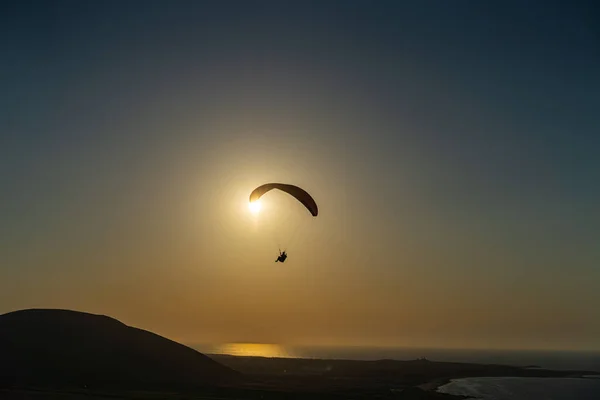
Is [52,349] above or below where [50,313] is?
below

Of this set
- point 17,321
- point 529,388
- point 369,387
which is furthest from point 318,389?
point 529,388

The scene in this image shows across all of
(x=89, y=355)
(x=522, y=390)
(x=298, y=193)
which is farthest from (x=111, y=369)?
(x=522, y=390)

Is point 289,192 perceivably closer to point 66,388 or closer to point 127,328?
point 66,388

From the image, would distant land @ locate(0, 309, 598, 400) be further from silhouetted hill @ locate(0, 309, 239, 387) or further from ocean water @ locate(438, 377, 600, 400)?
ocean water @ locate(438, 377, 600, 400)

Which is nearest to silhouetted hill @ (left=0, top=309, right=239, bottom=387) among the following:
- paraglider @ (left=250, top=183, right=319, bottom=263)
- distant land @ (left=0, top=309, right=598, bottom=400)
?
distant land @ (left=0, top=309, right=598, bottom=400)

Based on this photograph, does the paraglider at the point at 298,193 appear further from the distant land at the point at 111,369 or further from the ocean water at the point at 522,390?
the ocean water at the point at 522,390

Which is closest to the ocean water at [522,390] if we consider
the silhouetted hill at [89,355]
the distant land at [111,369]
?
the distant land at [111,369]
